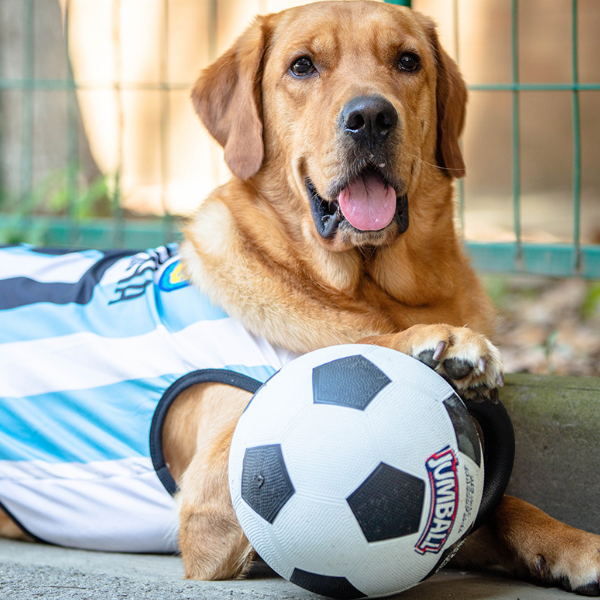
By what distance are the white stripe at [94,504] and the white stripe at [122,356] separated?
0.29 metres

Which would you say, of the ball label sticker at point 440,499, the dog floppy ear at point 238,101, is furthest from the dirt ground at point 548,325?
the ball label sticker at point 440,499

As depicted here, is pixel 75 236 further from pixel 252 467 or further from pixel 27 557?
pixel 252 467

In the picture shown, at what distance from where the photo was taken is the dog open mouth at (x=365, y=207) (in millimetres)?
2443

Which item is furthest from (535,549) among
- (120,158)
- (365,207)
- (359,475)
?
(120,158)

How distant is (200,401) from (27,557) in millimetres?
776

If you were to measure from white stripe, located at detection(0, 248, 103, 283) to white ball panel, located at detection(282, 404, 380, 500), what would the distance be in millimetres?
1421

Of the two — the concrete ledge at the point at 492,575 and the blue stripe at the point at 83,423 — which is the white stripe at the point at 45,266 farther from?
the concrete ledge at the point at 492,575

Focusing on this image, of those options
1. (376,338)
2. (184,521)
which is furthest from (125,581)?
(376,338)

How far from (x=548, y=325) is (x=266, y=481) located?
3.81m

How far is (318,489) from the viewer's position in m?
1.62

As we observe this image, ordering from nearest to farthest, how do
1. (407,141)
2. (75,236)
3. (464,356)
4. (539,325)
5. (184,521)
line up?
(464,356), (184,521), (407,141), (539,325), (75,236)

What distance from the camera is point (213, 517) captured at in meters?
2.08

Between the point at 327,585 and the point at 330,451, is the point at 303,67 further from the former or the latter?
the point at 327,585

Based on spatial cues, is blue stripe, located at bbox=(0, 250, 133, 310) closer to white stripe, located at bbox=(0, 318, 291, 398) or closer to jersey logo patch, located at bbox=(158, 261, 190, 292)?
white stripe, located at bbox=(0, 318, 291, 398)
